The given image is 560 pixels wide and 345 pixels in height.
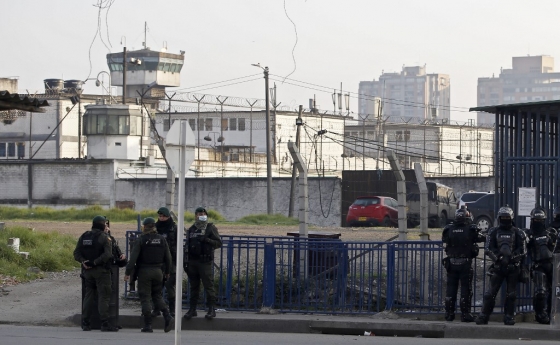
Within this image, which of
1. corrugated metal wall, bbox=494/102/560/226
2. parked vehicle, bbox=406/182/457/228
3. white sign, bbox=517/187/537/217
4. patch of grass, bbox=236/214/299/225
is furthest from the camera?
patch of grass, bbox=236/214/299/225

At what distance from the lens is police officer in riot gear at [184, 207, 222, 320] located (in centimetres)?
1341

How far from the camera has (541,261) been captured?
13.2 m

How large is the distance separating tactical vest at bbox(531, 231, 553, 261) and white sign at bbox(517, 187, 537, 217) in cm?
58

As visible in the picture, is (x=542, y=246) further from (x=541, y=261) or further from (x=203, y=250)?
(x=203, y=250)

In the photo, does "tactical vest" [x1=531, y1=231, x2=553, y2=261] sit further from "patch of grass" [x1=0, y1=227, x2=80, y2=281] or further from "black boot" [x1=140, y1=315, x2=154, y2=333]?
"patch of grass" [x1=0, y1=227, x2=80, y2=281]

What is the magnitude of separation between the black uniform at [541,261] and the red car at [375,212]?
25.4 meters

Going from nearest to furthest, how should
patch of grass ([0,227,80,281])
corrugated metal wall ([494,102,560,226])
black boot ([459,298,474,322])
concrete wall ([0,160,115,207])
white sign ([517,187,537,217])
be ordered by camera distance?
black boot ([459,298,474,322])
white sign ([517,187,537,217])
corrugated metal wall ([494,102,560,226])
patch of grass ([0,227,80,281])
concrete wall ([0,160,115,207])

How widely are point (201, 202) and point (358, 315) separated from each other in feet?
132

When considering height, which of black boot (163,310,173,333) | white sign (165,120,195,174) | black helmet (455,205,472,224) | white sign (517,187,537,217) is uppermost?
white sign (165,120,195,174)

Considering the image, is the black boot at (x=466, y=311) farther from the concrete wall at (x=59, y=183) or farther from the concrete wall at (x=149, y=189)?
the concrete wall at (x=59, y=183)

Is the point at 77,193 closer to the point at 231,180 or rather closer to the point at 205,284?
the point at 231,180

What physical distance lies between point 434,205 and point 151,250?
26.7 meters

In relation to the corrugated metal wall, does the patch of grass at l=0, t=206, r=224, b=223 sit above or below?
below

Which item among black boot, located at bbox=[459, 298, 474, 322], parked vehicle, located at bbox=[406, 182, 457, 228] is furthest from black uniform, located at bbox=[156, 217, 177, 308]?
parked vehicle, located at bbox=[406, 182, 457, 228]
